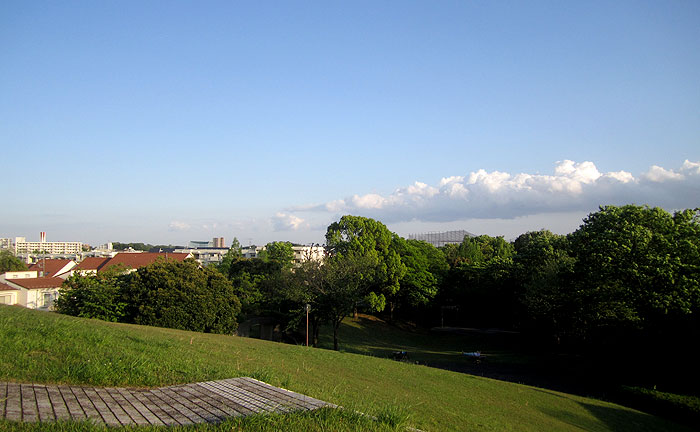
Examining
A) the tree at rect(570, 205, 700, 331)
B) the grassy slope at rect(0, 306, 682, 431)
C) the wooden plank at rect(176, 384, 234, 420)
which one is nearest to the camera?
the wooden plank at rect(176, 384, 234, 420)

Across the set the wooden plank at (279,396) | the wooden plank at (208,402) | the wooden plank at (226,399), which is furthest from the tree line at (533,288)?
the wooden plank at (208,402)

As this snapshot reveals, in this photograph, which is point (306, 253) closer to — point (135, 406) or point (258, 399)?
point (258, 399)

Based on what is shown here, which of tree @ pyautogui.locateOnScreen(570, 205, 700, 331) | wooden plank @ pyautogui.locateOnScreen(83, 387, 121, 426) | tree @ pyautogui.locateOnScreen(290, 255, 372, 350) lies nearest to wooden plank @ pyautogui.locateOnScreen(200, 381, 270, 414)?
wooden plank @ pyautogui.locateOnScreen(83, 387, 121, 426)

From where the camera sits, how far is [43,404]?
20.1ft

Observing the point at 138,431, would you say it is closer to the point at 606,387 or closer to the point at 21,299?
the point at 606,387

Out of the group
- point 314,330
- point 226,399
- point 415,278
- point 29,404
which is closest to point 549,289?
point 415,278

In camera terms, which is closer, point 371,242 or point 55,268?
point 371,242

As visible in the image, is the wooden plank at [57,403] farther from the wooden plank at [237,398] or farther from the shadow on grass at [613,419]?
the shadow on grass at [613,419]

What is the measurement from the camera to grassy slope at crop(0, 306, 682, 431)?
320 inches

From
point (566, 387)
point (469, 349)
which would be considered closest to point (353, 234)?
point (469, 349)

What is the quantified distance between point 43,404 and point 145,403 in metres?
1.26

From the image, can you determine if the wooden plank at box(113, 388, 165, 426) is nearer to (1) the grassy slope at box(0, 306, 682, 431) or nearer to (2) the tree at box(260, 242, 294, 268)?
(1) the grassy slope at box(0, 306, 682, 431)

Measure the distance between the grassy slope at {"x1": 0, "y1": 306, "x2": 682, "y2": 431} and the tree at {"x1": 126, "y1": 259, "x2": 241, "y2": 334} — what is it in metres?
11.7

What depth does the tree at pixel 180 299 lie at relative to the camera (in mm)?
30062
